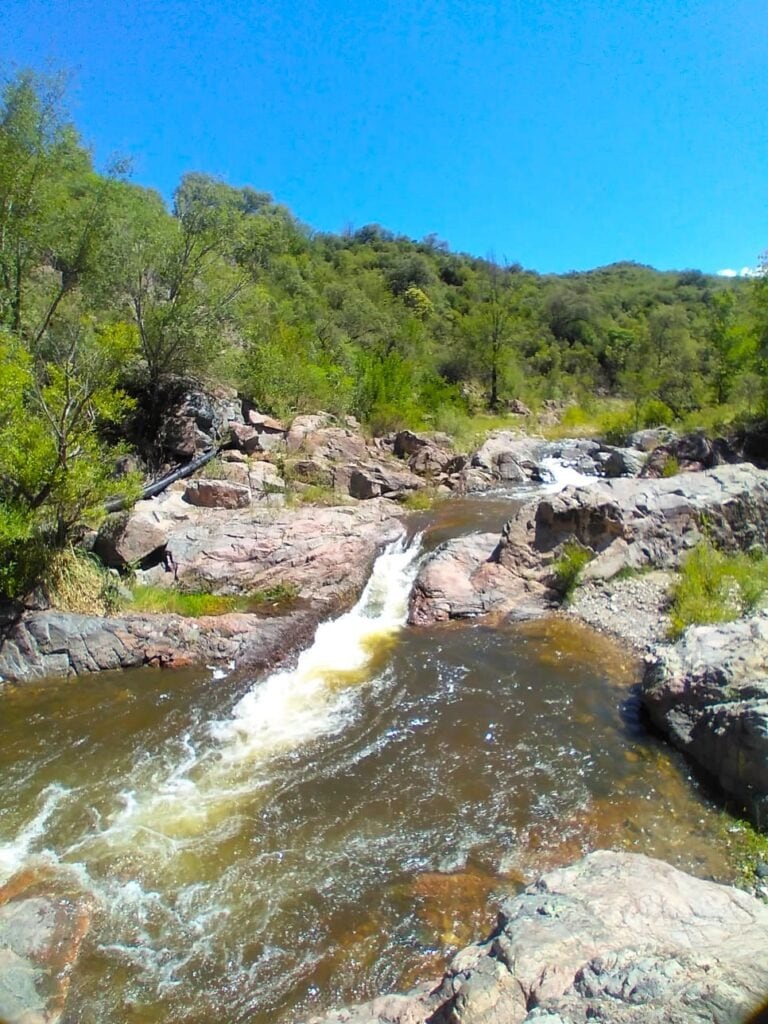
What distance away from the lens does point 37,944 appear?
16.2 feet

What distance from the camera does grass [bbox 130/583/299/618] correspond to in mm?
11016

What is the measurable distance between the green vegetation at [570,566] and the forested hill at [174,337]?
8.41m

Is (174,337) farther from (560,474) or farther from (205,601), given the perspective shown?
(560,474)

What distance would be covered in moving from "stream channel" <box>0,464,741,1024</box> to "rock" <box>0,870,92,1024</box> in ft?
0.46

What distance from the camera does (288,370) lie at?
23.7m

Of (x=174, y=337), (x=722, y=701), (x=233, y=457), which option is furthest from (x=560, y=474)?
(x=722, y=701)

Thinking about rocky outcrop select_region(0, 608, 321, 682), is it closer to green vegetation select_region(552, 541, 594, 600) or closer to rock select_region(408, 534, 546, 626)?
rock select_region(408, 534, 546, 626)

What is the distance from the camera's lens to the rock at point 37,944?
14.7ft

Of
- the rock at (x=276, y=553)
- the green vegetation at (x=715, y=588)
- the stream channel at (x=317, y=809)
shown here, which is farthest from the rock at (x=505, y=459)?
the stream channel at (x=317, y=809)

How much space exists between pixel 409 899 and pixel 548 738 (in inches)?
118

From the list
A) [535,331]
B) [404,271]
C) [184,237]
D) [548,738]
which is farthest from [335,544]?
[404,271]

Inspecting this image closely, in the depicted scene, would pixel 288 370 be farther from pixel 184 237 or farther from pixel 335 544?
pixel 335 544

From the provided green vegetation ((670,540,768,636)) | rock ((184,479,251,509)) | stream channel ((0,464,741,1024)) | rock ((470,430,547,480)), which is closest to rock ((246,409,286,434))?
rock ((184,479,251,509))

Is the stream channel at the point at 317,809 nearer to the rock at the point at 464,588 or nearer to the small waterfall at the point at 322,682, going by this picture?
the small waterfall at the point at 322,682
